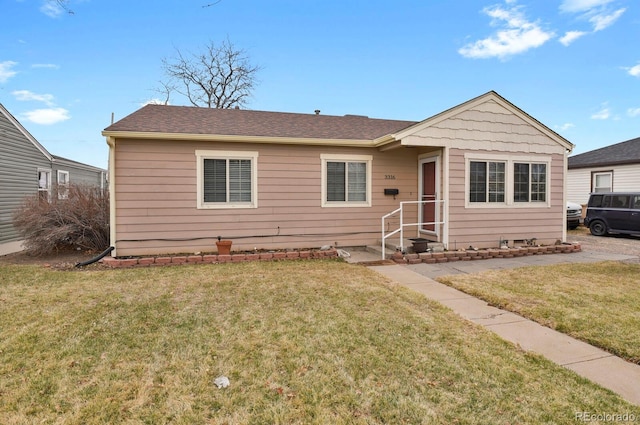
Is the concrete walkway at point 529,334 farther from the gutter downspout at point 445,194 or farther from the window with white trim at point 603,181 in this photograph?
the window with white trim at point 603,181

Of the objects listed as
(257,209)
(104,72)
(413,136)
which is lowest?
(257,209)

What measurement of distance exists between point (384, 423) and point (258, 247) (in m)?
6.67

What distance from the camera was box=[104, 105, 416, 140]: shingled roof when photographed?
319 inches

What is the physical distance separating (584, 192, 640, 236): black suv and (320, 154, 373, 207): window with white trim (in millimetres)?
9392

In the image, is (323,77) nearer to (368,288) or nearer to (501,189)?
(501,189)

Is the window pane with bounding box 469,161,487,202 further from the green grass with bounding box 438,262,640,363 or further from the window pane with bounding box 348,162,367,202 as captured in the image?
the window pane with bounding box 348,162,367,202

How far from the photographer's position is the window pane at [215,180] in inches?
327

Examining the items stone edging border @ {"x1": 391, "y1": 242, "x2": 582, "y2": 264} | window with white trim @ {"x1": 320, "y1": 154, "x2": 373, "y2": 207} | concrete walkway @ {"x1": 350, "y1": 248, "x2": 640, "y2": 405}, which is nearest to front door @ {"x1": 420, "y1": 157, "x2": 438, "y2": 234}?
stone edging border @ {"x1": 391, "y1": 242, "x2": 582, "y2": 264}

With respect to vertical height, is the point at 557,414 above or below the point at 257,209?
below

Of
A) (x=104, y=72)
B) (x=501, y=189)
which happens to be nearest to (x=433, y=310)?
(x=501, y=189)

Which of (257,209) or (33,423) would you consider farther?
(257,209)

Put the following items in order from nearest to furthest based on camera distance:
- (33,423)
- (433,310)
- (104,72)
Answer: (33,423) < (433,310) < (104,72)

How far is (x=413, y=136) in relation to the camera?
806cm

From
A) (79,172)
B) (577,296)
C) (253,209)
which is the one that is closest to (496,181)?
(577,296)
